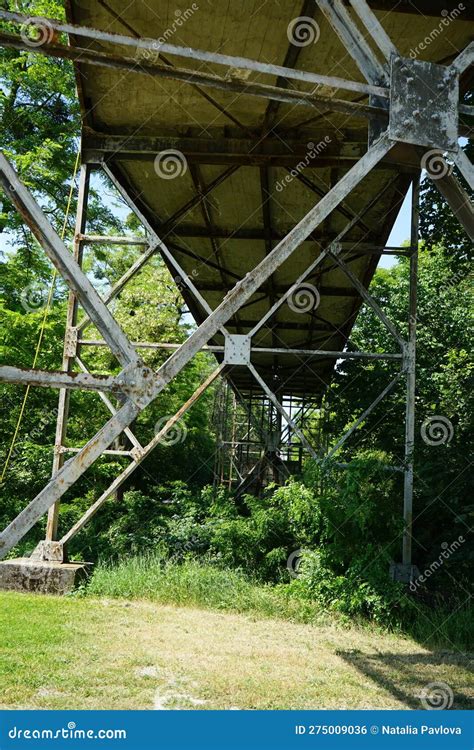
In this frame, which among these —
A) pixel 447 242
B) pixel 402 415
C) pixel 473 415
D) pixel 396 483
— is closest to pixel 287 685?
pixel 396 483

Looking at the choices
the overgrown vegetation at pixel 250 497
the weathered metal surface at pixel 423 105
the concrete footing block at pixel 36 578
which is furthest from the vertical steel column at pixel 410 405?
the weathered metal surface at pixel 423 105

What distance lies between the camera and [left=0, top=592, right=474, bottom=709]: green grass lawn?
15.7 feet

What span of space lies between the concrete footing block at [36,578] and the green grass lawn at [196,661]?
37cm

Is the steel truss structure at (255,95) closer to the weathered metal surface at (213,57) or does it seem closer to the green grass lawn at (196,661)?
the weathered metal surface at (213,57)

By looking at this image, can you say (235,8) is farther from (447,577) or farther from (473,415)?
(447,577)

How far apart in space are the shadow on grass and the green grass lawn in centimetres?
1

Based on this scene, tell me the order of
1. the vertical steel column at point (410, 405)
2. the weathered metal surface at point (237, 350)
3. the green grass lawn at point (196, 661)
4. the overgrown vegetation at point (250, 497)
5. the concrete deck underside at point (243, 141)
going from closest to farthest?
the green grass lawn at point (196, 661) < the concrete deck underside at point (243, 141) < the overgrown vegetation at point (250, 497) < the vertical steel column at point (410, 405) < the weathered metal surface at point (237, 350)

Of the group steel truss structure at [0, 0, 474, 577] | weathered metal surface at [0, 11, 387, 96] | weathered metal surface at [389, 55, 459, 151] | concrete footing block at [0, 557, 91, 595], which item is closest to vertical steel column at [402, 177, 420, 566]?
concrete footing block at [0, 557, 91, 595]

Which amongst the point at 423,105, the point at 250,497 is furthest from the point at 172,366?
the point at 250,497

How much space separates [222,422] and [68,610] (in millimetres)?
14884

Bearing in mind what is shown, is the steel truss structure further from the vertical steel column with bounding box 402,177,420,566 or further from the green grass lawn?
the vertical steel column with bounding box 402,177,420,566

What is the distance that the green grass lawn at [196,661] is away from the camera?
4789 millimetres

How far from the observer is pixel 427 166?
4.68 meters

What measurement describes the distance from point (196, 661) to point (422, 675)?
79.9 inches
